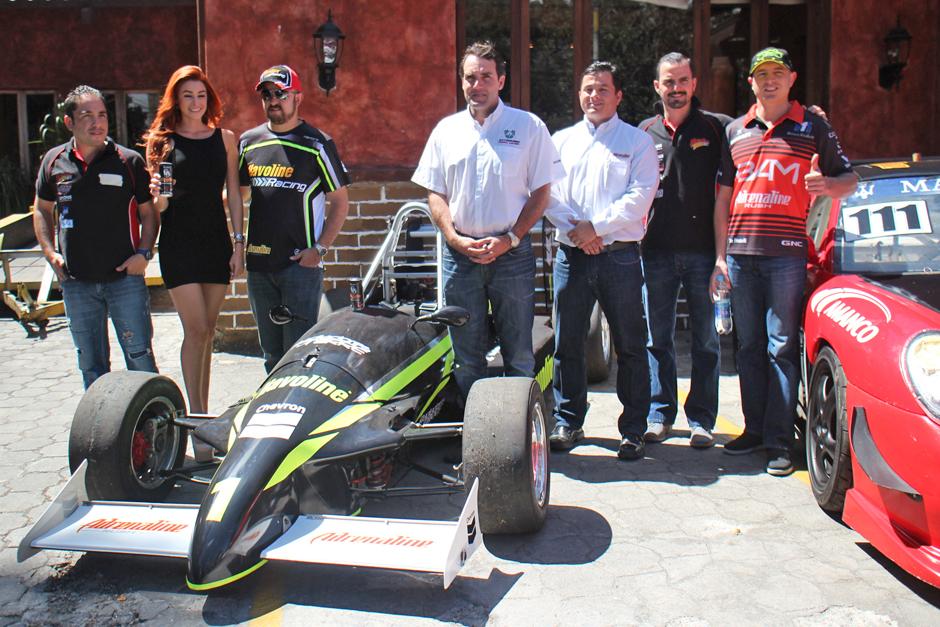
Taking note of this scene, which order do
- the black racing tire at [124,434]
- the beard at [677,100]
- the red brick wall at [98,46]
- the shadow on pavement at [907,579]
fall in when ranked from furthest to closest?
the red brick wall at [98,46]
the beard at [677,100]
the black racing tire at [124,434]
the shadow on pavement at [907,579]

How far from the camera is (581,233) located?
5.20m

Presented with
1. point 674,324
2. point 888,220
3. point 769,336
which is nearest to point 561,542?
point 769,336

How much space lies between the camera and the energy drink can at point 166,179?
5.12 m

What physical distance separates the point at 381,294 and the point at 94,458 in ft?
9.86

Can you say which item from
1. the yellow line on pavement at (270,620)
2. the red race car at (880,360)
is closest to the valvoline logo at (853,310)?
the red race car at (880,360)

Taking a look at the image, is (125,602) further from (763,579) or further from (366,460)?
(763,579)

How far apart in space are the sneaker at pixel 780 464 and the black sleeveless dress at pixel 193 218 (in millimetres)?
3222

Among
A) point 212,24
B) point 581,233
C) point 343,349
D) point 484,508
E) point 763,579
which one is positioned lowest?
point 763,579

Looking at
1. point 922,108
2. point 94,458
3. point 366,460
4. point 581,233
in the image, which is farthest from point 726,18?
point 94,458

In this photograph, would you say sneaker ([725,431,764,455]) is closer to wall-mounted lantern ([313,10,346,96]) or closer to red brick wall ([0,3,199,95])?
wall-mounted lantern ([313,10,346,96])

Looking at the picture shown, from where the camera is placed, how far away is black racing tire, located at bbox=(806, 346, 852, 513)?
164 inches

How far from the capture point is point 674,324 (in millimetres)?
5633

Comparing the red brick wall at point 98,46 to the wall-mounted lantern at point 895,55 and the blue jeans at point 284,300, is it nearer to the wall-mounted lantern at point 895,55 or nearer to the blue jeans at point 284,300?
the wall-mounted lantern at point 895,55

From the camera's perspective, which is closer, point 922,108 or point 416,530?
point 416,530
